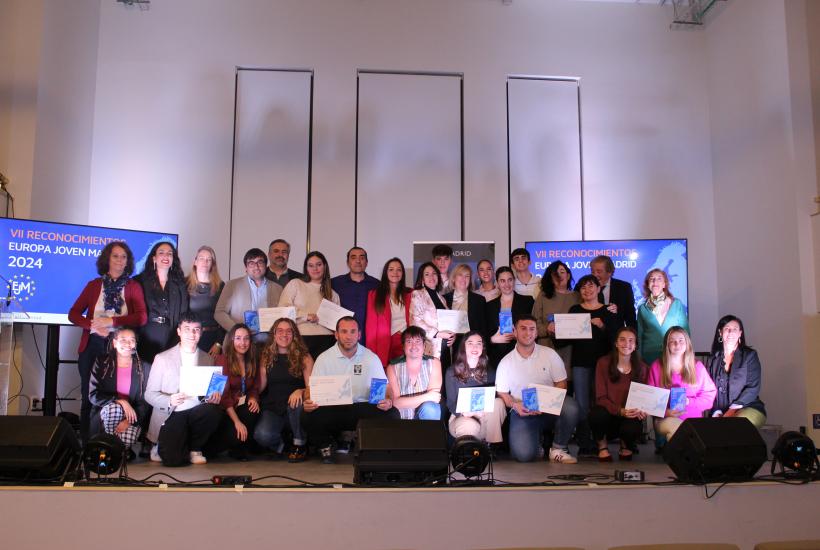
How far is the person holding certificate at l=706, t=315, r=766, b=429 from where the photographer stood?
5438 mm

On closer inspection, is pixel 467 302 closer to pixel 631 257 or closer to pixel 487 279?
pixel 487 279

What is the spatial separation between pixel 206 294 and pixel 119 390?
1.03m

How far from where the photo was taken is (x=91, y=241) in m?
6.09

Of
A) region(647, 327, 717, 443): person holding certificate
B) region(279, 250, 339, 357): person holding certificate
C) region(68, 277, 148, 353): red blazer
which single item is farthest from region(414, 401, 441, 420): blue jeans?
region(68, 277, 148, 353): red blazer

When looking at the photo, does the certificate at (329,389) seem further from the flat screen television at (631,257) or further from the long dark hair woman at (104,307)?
the flat screen television at (631,257)

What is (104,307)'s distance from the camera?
5.57 m

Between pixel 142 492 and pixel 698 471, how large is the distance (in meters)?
2.48

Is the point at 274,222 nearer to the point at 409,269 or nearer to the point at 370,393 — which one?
the point at 409,269

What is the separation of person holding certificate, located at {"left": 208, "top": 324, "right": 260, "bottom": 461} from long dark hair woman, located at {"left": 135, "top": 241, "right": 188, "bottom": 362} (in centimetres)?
54

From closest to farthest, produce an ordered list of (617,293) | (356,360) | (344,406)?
1. (344,406)
2. (356,360)
3. (617,293)

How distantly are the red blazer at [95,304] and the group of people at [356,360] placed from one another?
1cm

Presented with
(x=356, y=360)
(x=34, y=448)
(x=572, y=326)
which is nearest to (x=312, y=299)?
(x=356, y=360)

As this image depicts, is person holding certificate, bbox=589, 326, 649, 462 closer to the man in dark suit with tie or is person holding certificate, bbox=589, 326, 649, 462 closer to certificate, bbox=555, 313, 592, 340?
certificate, bbox=555, 313, 592, 340

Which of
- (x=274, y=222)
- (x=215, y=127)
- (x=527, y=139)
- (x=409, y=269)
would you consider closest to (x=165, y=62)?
(x=215, y=127)
